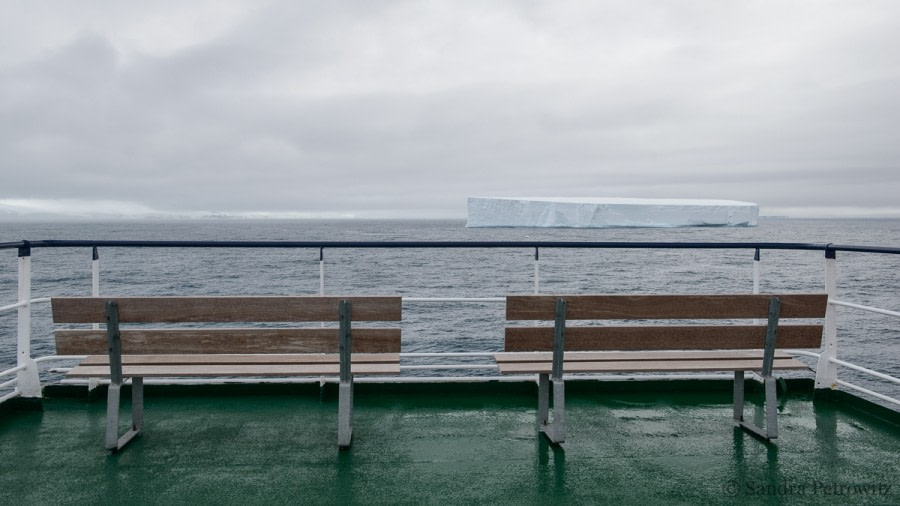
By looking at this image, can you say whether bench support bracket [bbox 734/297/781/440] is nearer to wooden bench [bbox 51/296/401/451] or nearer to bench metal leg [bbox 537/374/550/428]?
bench metal leg [bbox 537/374/550/428]

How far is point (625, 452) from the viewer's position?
10.1 ft

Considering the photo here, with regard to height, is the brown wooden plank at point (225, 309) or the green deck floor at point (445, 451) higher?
the brown wooden plank at point (225, 309)

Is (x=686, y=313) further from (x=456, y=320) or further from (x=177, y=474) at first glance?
(x=456, y=320)

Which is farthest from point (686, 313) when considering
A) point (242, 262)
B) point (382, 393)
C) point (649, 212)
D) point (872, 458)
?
point (649, 212)

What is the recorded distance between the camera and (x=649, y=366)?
3.11 metres

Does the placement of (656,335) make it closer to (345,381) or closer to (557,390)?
(557,390)

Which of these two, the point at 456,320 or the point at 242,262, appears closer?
the point at 456,320

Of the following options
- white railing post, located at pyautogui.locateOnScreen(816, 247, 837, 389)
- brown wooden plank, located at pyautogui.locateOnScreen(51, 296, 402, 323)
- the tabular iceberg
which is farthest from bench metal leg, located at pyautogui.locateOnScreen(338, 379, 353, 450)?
the tabular iceberg

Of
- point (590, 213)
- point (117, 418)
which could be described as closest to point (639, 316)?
point (117, 418)

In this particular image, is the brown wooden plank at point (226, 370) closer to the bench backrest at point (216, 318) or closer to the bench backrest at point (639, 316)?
the bench backrest at point (216, 318)

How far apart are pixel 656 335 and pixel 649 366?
0.22 m

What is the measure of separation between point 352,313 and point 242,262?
49.9m

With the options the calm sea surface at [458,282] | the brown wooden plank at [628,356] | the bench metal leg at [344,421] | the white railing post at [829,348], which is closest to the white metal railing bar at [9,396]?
the bench metal leg at [344,421]

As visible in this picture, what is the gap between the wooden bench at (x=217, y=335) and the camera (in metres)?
2.83
